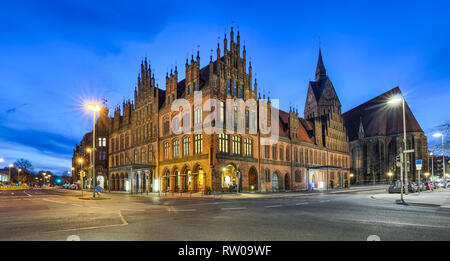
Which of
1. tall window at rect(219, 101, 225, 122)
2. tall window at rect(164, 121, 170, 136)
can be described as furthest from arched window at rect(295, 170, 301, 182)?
tall window at rect(164, 121, 170, 136)

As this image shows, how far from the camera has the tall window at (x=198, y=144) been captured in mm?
39312

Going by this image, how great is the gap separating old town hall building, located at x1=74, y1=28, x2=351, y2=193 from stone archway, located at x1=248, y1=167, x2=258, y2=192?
0.49 ft

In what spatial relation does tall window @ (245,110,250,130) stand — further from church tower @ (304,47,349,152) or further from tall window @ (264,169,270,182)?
church tower @ (304,47,349,152)

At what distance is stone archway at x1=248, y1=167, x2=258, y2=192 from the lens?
4403 cm

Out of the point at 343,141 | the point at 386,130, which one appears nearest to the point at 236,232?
the point at 343,141

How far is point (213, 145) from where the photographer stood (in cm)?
3725

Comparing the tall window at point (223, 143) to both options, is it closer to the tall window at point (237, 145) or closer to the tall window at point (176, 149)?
the tall window at point (237, 145)

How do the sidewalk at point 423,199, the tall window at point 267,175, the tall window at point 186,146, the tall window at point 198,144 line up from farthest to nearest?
1. the tall window at point 267,175
2. the tall window at point 186,146
3. the tall window at point 198,144
4. the sidewalk at point 423,199

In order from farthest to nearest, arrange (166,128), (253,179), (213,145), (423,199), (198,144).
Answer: (166,128) < (253,179) < (198,144) < (213,145) < (423,199)

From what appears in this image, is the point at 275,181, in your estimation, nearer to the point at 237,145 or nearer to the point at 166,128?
the point at 237,145

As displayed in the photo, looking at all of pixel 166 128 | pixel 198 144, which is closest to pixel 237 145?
pixel 198 144

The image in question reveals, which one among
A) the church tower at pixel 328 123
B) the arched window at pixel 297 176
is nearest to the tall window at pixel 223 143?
the arched window at pixel 297 176

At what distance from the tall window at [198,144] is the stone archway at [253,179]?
9149 mm

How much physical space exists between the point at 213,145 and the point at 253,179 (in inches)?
432
